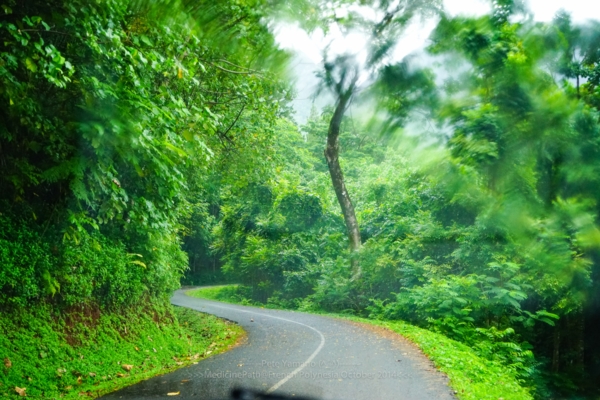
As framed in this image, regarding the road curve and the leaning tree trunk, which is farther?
the road curve

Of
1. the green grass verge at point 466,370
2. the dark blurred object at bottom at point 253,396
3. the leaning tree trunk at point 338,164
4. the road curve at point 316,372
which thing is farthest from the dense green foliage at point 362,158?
the dark blurred object at bottom at point 253,396

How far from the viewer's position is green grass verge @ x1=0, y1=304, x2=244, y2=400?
617 cm

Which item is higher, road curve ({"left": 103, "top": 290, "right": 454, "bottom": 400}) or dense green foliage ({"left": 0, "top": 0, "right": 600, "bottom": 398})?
dense green foliage ({"left": 0, "top": 0, "right": 600, "bottom": 398})

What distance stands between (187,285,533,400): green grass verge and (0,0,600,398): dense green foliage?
0.95 feet

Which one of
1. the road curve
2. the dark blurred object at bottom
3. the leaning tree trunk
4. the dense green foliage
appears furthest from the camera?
the road curve

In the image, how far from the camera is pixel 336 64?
183cm

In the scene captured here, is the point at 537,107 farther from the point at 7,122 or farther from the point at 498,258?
the point at 7,122

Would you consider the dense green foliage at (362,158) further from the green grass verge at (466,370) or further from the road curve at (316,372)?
the road curve at (316,372)

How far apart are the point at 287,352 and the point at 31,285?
14.8 ft

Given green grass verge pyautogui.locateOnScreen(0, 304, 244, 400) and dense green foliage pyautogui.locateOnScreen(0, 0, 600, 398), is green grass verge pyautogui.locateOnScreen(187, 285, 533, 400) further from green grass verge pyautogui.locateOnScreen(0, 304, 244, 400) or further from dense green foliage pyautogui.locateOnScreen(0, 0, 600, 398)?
green grass verge pyautogui.locateOnScreen(0, 304, 244, 400)

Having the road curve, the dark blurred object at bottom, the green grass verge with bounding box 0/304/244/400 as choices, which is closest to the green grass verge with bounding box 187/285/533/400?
the road curve

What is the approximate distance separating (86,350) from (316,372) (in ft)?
12.1

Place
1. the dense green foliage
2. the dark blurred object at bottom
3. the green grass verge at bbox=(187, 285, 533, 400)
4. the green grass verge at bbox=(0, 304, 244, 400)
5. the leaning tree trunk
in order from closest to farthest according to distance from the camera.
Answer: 1. the dense green foliage
2. the leaning tree trunk
3. the dark blurred object at bottom
4. the green grass verge at bbox=(187, 285, 533, 400)
5. the green grass verge at bbox=(0, 304, 244, 400)

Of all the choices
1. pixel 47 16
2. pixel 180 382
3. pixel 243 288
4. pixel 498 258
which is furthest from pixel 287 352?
pixel 243 288
